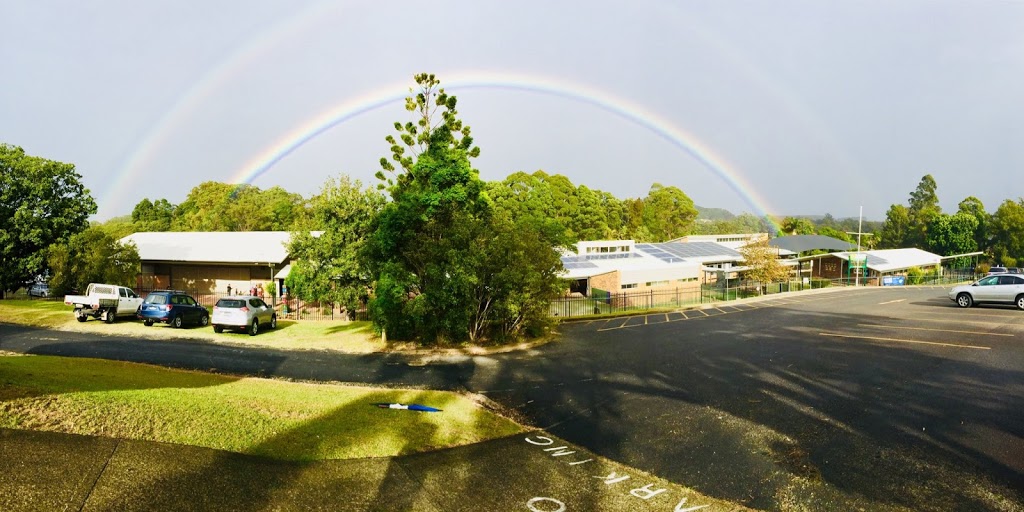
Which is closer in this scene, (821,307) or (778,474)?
(778,474)

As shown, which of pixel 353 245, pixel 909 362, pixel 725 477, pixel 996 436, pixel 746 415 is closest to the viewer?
pixel 725 477

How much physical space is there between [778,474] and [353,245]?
23.6m

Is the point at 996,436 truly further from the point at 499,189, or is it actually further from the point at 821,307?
the point at 499,189

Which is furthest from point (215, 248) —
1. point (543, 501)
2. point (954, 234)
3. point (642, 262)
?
point (954, 234)

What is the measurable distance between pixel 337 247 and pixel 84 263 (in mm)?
16970

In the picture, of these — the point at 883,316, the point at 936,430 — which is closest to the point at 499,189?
the point at 883,316

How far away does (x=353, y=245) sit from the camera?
1086 inches

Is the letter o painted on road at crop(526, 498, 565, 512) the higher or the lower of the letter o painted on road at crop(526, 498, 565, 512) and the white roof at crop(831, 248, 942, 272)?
the lower

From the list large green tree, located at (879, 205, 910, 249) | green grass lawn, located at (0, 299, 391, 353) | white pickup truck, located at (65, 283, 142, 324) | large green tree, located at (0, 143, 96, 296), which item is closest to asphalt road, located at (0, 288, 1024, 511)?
green grass lawn, located at (0, 299, 391, 353)

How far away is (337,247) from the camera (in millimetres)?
27641

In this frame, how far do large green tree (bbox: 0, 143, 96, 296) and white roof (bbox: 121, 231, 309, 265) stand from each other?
4.50 m

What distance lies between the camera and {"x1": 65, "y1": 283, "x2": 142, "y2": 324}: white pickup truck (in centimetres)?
2375

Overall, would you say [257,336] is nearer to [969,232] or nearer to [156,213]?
[156,213]

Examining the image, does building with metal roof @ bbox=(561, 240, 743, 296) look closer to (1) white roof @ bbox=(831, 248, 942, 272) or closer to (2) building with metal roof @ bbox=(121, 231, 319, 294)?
(1) white roof @ bbox=(831, 248, 942, 272)
